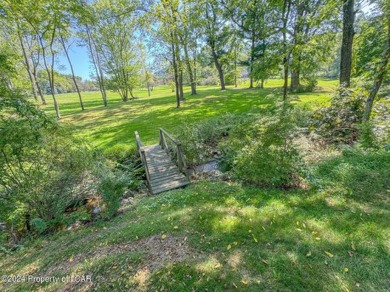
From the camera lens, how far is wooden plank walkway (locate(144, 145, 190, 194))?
594 centimetres

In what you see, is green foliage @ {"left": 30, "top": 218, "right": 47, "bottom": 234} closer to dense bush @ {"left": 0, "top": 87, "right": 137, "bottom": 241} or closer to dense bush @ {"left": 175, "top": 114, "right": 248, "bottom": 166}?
dense bush @ {"left": 0, "top": 87, "right": 137, "bottom": 241}

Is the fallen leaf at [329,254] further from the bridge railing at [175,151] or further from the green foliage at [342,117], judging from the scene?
the green foliage at [342,117]

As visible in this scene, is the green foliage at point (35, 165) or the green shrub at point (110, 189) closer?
the green foliage at point (35, 165)

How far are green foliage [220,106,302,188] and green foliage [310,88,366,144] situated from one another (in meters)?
3.01

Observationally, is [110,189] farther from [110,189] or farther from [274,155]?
[274,155]

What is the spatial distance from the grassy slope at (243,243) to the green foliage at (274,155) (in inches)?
13.6

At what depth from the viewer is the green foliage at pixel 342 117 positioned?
246 inches

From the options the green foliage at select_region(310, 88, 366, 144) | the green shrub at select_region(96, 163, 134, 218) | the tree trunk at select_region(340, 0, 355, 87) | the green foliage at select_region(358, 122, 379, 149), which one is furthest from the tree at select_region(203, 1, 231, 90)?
the green shrub at select_region(96, 163, 134, 218)

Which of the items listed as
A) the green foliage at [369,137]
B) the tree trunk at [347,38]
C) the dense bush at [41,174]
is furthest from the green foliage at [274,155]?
the tree trunk at [347,38]

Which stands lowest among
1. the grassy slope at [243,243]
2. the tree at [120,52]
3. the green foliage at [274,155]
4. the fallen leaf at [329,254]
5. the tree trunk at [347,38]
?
the grassy slope at [243,243]

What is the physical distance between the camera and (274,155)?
436 cm

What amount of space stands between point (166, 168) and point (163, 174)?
1.22 ft

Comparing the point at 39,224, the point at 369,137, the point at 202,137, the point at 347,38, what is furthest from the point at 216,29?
the point at 39,224

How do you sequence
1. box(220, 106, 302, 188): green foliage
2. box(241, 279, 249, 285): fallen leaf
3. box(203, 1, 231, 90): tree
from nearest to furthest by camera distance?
1. box(241, 279, 249, 285): fallen leaf
2. box(220, 106, 302, 188): green foliage
3. box(203, 1, 231, 90): tree
